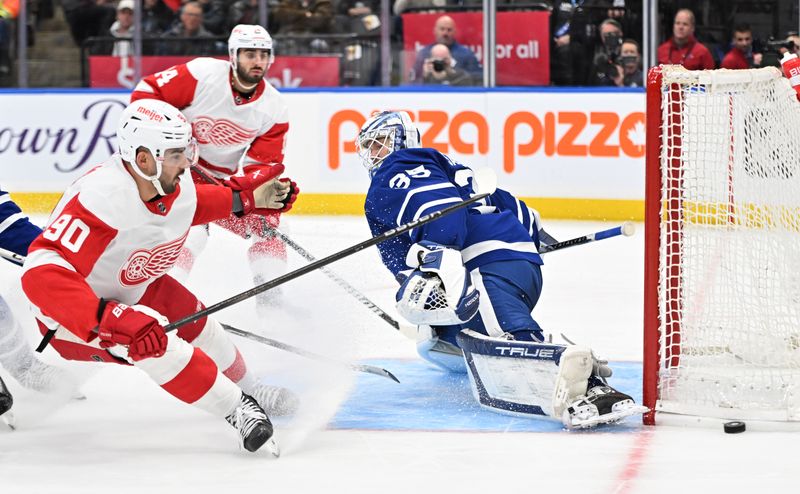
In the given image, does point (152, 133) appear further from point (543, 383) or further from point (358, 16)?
point (358, 16)

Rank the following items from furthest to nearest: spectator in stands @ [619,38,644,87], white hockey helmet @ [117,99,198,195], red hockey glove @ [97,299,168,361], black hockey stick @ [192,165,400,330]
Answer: spectator in stands @ [619,38,644,87], black hockey stick @ [192,165,400,330], white hockey helmet @ [117,99,198,195], red hockey glove @ [97,299,168,361]

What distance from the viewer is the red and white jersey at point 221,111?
481 centimetres

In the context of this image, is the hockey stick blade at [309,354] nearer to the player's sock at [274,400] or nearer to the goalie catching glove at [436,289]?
the player's sock at [274,400]

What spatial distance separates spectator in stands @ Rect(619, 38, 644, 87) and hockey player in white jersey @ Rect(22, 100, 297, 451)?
4388mm

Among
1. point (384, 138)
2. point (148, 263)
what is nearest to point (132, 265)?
point (148, 263)

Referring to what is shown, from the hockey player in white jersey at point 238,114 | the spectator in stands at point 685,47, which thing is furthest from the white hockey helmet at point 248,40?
the spectator in stands at point 685,47

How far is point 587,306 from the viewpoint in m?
5.19

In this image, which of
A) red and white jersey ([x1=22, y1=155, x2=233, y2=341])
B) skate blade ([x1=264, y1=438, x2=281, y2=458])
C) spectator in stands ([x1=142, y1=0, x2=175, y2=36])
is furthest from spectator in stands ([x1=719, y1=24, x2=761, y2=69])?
skate blade ([x1=264, y1=438, x2=281, y2=458])

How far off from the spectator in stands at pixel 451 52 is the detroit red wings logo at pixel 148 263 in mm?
4544

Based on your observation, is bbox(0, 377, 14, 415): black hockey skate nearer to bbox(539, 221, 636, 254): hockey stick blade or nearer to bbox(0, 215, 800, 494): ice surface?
bbox(0, 215, 800, 494): ice surface

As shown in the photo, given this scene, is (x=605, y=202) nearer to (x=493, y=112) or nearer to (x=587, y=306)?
(x=493, y=112)

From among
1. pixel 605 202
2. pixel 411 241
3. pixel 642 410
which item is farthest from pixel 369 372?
pixel 605 202

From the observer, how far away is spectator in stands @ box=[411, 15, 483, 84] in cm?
764

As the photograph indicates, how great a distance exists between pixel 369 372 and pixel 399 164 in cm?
68
